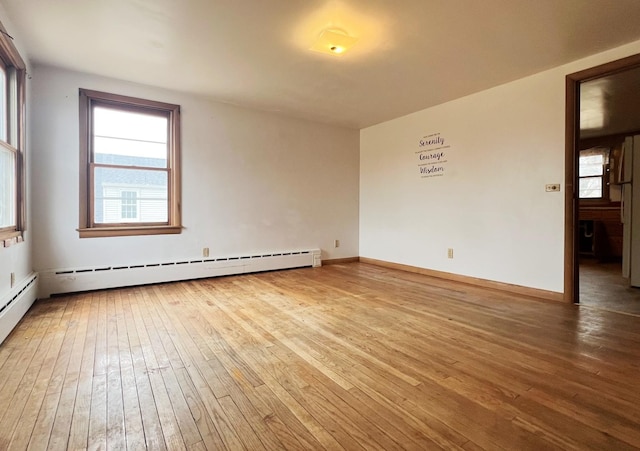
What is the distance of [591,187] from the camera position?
6.71 meters

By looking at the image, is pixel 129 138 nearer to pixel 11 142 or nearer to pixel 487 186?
pixel 11 142

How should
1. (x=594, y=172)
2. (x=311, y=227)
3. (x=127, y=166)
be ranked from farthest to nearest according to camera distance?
(x=594, y=172) → (x=311, y=227) → (x=127, y=166)

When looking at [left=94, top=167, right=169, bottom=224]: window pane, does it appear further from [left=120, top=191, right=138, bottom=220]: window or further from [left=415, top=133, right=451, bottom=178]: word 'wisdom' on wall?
[left=415, top=133, right=451, bottom=178]: word 'wisdom' on wall

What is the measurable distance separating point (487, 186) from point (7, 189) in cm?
494

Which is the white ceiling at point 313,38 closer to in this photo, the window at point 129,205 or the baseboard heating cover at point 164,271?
the window at point 129,205

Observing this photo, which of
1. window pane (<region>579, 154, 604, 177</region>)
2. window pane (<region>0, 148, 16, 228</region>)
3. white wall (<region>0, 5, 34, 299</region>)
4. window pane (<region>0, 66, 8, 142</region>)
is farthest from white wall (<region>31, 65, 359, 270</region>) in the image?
window pane (<region>579, 154, 604, 177</region>)

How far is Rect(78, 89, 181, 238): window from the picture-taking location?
3680 mm

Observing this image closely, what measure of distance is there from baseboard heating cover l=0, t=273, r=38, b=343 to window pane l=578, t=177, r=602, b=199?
30.1 ft

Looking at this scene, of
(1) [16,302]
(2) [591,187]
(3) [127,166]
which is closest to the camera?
(1) [16,302]

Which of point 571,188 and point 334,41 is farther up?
point 334,41

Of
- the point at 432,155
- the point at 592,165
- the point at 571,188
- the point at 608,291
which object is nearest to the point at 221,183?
the point at 432,155

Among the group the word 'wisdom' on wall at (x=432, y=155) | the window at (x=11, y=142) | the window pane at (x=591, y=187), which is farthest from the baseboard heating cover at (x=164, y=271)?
the window pane at (x=591, y=187)

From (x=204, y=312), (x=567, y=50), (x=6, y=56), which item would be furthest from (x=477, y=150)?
(x=6, y=56)

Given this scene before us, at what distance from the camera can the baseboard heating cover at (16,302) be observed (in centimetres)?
230
